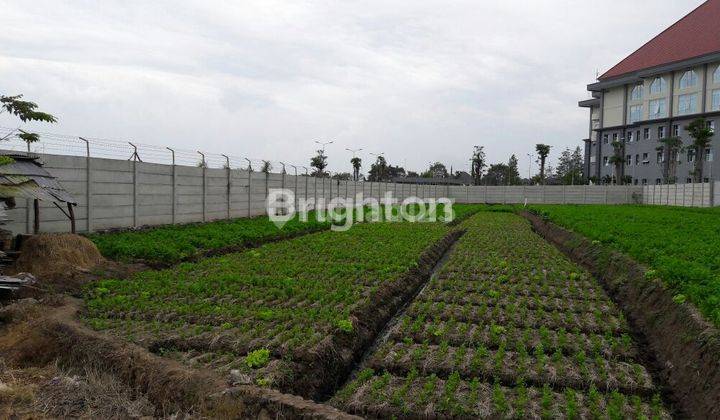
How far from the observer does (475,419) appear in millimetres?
5559

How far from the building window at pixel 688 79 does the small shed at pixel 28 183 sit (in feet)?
216

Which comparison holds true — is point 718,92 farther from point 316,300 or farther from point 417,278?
point 316,300

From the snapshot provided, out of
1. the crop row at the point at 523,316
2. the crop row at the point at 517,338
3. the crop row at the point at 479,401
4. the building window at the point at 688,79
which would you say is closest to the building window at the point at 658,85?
the building window at the point at 688,79

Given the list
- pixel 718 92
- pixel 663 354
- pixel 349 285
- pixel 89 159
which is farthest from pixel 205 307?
pixel 718 92

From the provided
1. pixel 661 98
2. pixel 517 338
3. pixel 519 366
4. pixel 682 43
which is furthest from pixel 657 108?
pixel 519 366

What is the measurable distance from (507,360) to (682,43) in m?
69.6

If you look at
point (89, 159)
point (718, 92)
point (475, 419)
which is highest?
point (718, 92)

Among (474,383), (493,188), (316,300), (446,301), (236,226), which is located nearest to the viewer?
(474,383)

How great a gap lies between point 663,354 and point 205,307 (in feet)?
24.3

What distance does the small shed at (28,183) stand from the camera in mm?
10295

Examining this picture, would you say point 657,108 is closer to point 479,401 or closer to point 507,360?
point 507,360

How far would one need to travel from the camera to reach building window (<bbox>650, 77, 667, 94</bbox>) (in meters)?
61.8

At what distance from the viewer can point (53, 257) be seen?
1088 cm

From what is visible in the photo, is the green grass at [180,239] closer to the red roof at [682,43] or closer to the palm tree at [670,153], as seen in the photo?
the palm tree at [670,153]
